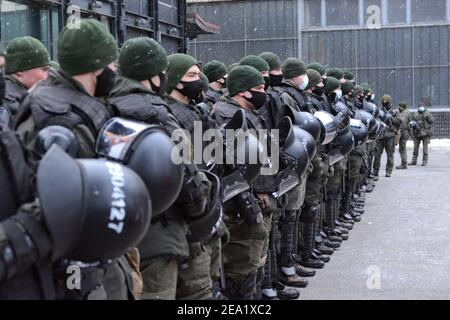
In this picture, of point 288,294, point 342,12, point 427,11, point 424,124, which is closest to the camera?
point 288,294

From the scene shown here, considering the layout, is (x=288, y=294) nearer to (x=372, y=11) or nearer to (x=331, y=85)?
(x=331, y=85)

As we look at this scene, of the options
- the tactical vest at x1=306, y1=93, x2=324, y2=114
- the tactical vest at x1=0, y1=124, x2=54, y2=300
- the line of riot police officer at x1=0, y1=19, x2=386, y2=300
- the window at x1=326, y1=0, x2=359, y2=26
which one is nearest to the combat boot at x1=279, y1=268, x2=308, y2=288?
the line of riot police officer at x1=0, y1=19, x2=386, y2=300

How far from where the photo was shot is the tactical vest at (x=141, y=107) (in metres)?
3.04

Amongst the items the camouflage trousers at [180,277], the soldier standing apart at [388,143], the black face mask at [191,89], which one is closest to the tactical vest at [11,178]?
the camouflage trousers at [180,277]

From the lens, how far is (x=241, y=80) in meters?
5.19

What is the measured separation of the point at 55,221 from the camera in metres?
2.04

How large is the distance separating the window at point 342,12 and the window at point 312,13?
0.38m

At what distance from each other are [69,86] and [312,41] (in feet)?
81.0

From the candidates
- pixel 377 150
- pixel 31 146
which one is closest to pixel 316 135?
pixel 31 146

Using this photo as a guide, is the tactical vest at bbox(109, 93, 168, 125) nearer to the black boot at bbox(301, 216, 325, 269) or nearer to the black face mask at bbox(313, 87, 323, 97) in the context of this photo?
the black boot at bbox(301, 216, 325, 269)

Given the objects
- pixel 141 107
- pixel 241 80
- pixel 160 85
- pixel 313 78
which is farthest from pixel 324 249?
pixel 141 107

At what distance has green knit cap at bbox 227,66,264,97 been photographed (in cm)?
519

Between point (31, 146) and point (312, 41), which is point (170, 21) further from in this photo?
point (312, 41)

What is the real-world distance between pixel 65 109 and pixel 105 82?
32 centimetres
